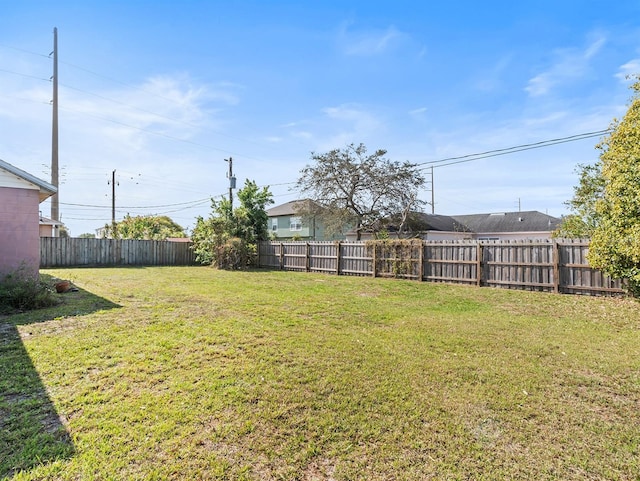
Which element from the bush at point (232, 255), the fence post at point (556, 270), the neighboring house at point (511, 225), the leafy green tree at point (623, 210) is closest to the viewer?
the leafy green tree at point (623, 210)

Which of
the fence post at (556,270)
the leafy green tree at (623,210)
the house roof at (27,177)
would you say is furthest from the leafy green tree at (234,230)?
the leafy green tree at (623,210)

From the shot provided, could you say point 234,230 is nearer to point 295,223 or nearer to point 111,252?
point 111,252

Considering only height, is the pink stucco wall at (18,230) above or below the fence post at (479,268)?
above

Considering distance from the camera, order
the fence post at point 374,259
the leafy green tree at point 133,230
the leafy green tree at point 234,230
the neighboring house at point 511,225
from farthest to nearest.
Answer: the neighboring house at point 511,225 → the leafy green tree at point 133,230 → the leafy green tree at point 234,230 → the fence post at point 374,259

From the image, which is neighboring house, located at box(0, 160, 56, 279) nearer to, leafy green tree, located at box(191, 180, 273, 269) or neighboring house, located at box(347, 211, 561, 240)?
leafy green tree, located at box(191, 180, 273, 269)

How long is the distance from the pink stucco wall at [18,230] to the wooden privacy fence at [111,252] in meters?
11.0

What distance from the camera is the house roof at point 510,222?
2900cm

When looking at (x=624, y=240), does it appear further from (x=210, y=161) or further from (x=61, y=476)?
(x=210, y=161)

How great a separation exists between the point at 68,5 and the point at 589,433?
13.0 metres

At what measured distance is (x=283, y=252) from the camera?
17.7 meters

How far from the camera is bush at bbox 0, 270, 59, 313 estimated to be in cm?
623

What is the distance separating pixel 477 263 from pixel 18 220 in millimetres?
12342

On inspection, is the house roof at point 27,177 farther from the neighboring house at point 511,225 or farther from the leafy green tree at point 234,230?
the neighboring house at point 511,225

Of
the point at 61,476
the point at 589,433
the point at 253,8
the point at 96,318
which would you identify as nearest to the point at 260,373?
the point at 61,476
